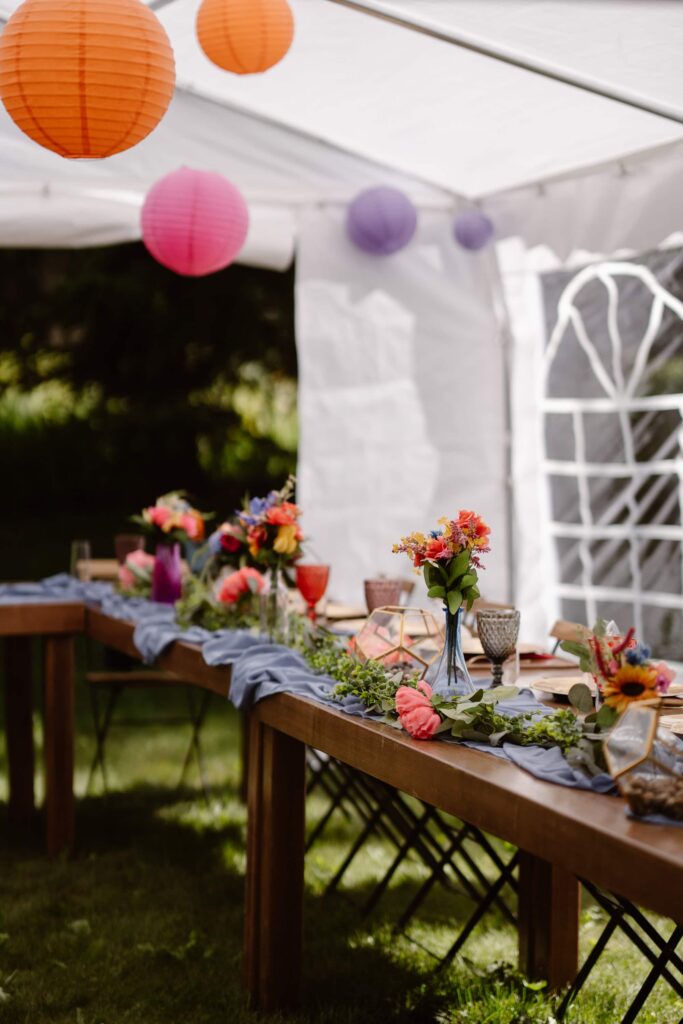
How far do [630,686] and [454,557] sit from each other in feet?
1.81

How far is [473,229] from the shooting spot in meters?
5.45

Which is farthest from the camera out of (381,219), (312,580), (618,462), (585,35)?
(381,219)

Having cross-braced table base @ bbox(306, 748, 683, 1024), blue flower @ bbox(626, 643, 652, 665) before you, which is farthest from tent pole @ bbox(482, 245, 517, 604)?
blue flower @ bbox(626, 643, 652, 665)

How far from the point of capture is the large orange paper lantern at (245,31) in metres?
3.30

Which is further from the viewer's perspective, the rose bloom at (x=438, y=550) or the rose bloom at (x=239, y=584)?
the rose bloom at (x=239, y=584)

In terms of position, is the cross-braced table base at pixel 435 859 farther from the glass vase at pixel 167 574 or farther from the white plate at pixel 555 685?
the glass vase at pixel 167 574

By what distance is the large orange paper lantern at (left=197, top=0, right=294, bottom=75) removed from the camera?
3.30 meters

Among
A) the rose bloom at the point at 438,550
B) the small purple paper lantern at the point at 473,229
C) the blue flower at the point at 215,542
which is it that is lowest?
the blue flower at the point at 215,542

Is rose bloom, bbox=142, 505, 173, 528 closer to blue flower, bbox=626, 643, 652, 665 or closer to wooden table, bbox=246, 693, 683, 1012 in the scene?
wooden table, bbox=246, 693, 683, 1012

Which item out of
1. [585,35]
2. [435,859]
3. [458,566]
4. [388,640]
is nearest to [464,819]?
[458,566]

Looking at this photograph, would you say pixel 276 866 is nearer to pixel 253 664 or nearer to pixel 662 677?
pixel 253 664

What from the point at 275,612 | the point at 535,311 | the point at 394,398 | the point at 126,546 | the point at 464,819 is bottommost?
the point at 464,819

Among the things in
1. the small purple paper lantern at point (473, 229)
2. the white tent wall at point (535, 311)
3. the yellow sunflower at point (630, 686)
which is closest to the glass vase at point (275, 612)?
the yellow sunflower at point (630, 686)

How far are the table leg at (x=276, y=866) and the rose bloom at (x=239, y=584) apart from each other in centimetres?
58
